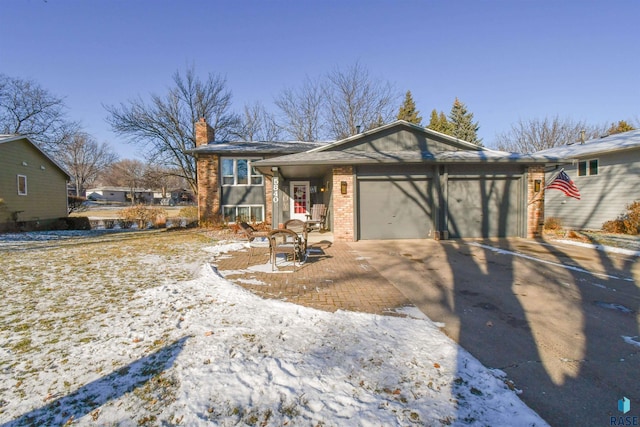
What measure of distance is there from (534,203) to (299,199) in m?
9.70

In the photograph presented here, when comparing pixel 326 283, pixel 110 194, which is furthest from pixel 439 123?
pixel 110 194

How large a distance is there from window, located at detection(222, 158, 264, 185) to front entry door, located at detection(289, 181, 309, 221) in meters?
2.16

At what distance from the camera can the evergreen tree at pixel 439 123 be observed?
3625 centimetres

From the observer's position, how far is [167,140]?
74.8 ft

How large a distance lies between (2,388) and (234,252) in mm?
6328

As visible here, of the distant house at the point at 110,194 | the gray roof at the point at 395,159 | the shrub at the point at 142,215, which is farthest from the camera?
the distant house at the point at 110,194

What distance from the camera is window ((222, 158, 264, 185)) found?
15.8 meters

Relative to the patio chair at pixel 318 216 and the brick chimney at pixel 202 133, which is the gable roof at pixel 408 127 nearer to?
the patio chair at pixel 318 216

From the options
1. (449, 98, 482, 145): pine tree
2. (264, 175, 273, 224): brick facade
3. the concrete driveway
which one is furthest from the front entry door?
(449, 98, 482, 145): pine tree

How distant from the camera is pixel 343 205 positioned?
1024cm

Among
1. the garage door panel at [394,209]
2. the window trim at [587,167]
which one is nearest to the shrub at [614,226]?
the window trim at [587,167]

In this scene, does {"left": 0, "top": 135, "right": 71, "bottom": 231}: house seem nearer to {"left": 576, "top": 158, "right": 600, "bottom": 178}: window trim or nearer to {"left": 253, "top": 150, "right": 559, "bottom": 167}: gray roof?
{"left": 253, "top": 150, "right": 559, "bottom": 167}: gray roof

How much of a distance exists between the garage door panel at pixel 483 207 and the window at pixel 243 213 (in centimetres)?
949

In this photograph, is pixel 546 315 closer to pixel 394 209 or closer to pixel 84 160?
pixel 394 209
